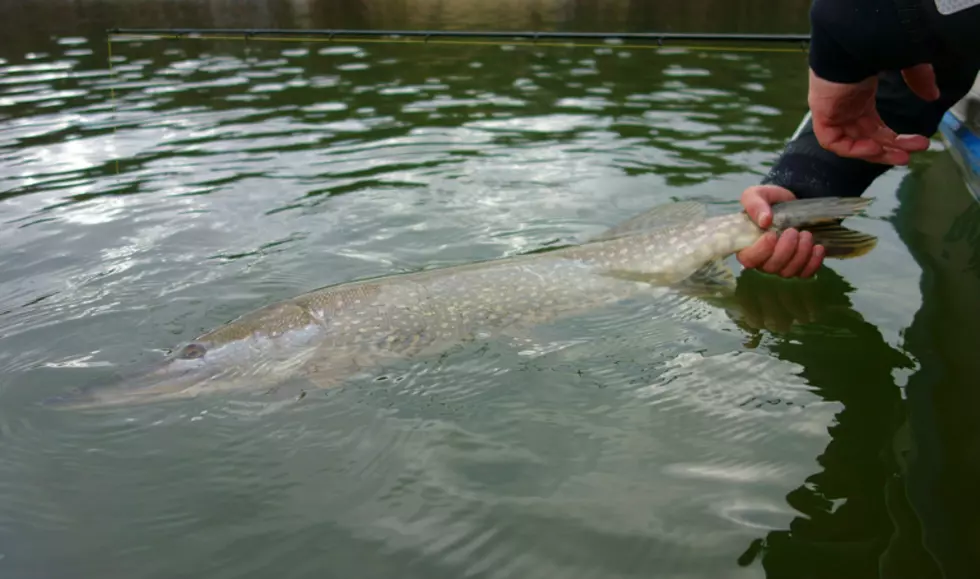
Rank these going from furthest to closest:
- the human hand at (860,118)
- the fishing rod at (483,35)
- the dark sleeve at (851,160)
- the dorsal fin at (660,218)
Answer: the fishing rod at (483,35) < the dorsal fin at (660,218) < the dark sleeve at (851,160) < the human hand at (860,118)

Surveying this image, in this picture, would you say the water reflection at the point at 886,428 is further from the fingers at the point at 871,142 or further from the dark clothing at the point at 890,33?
the dark clothing at the point at 890,33

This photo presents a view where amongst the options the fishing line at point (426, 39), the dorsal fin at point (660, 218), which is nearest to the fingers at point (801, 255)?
the dorsal fin at point (660, 218)

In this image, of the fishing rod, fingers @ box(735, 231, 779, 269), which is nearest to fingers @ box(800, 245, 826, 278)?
fingers @ box(735, 231, 779, 269)

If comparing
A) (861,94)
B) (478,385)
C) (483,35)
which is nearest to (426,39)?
(483,35)

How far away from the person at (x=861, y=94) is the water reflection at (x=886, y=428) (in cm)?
52

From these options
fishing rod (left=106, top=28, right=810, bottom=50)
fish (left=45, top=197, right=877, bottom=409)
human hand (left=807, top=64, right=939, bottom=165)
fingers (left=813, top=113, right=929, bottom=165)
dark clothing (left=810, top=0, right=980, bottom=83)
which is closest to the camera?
dark clothing (left=810, top=0, right=980, bottom=83)

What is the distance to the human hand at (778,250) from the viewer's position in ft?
13.4

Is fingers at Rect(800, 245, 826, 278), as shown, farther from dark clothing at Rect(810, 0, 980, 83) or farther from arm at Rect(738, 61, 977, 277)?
dark clothing at Rect(810, 0, 980, 83)

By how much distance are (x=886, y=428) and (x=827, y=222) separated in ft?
4.05

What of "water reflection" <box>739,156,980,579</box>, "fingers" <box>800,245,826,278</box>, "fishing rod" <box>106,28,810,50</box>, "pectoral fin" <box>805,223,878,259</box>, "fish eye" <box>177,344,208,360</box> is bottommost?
"water reflection" <box>739,156,980,579</box>

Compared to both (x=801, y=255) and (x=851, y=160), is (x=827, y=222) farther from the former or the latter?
(x=851, y=160)

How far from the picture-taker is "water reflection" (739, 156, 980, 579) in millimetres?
2705

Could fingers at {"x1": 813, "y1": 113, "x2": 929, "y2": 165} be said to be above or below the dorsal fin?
above

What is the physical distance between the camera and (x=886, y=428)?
135 inches
